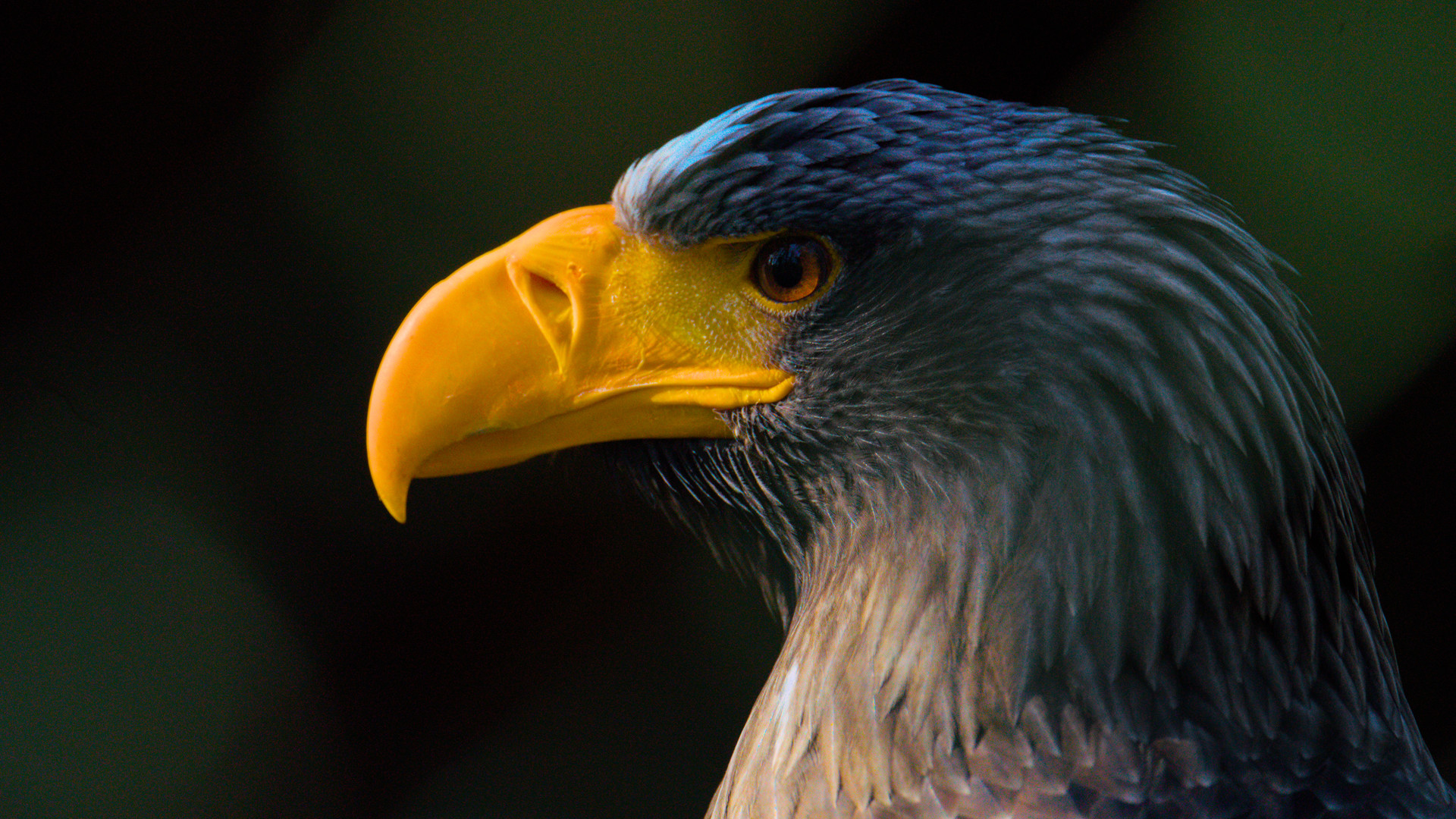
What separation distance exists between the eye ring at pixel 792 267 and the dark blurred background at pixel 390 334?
965 mm

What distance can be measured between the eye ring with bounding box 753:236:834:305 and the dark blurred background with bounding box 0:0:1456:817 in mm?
965

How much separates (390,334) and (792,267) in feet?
4.86

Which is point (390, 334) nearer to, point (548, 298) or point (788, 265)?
point (548, 298)

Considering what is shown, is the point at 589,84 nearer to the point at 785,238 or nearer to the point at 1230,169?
the point at 785,238

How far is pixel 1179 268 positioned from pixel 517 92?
60.2 inches

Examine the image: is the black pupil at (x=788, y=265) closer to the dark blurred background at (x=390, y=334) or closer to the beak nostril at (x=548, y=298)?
the beak nostril at (x=548, y=298)

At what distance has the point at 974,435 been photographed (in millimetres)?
1168

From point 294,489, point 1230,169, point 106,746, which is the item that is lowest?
point 106,746

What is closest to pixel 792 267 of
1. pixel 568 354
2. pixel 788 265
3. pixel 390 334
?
pixel 788 265

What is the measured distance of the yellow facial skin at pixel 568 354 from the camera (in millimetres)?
1237

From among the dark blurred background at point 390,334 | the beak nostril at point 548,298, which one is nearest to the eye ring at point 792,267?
the beak nostril at point 548,298

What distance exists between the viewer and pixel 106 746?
2287 millimetres

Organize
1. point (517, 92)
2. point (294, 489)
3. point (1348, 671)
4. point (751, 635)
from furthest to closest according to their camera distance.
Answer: point (751, 635) → point (294, 489) → point (517, 92) → point (1348, 671)

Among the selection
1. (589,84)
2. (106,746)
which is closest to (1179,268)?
(589,84)
